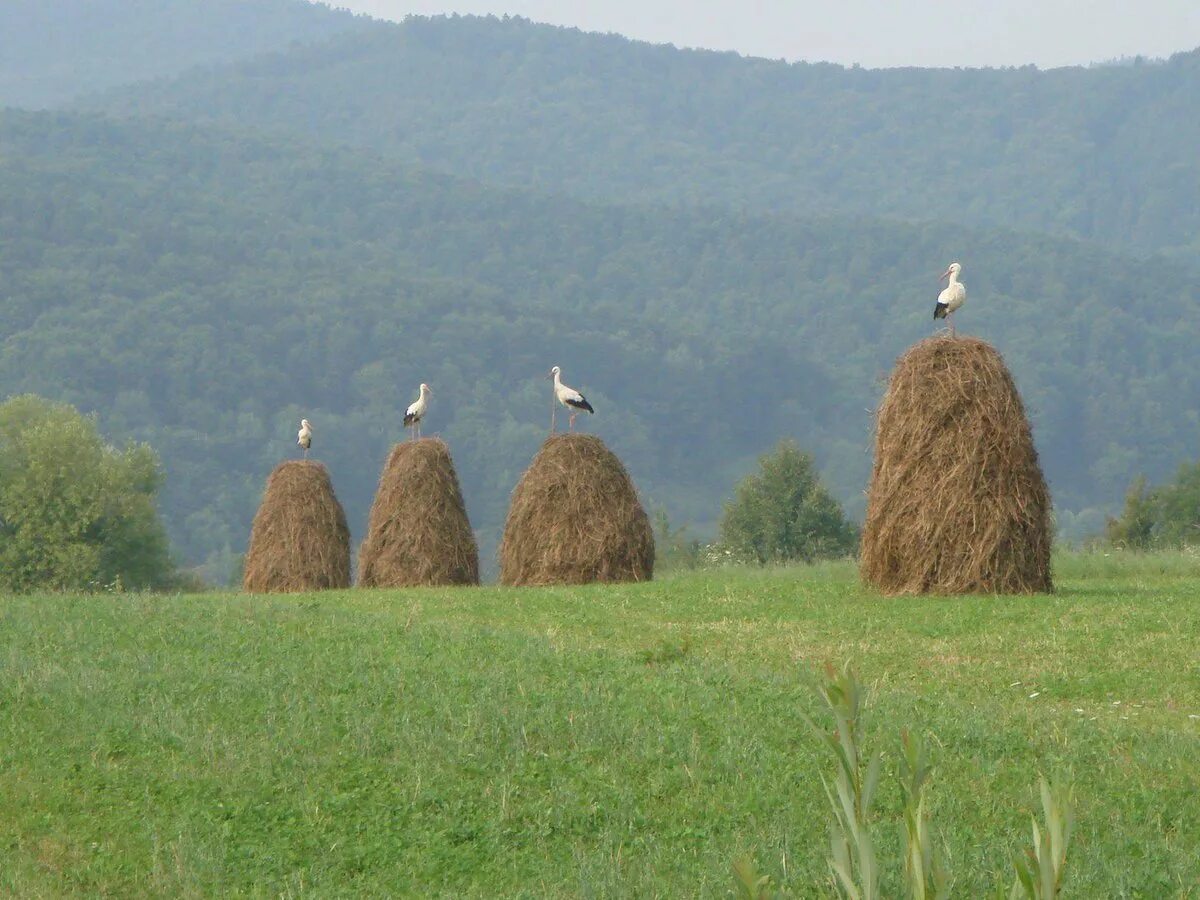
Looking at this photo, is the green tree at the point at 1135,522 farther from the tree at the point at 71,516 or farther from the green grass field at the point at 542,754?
the green grass field at the point at 542,754

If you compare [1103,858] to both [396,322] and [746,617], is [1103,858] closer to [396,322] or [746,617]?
[746,617]

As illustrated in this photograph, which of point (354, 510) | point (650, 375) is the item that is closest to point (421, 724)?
point (354, 510)

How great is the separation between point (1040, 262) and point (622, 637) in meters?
143

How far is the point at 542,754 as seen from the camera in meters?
10.4

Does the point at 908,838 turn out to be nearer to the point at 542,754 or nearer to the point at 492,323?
the point at 542,754

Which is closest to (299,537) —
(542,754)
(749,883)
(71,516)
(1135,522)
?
(71,516)

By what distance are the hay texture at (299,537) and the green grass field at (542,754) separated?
47.0 feet

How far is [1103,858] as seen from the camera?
825 cm

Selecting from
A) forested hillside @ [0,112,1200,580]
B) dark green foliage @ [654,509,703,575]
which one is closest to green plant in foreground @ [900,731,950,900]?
dark green foliage @ [654,509,703,575]

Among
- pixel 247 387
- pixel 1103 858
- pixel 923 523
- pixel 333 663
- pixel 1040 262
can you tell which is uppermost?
pixel 1040 262

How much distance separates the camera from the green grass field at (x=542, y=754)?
28.6 feet

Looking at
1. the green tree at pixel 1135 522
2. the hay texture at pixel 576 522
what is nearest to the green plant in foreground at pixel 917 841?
the hay texture at pixel 576 522

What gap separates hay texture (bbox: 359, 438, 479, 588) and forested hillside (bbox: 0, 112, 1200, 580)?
61922 millimetres

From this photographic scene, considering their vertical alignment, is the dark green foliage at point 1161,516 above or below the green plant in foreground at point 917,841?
above
